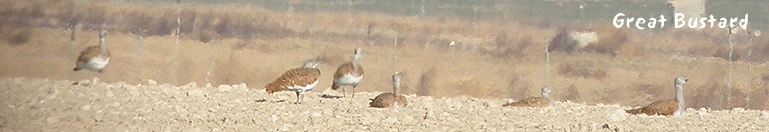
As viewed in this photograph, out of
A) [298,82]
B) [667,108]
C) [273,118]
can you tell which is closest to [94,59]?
[298,82]

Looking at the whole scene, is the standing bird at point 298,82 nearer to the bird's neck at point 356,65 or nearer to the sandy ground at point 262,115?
the sandy ground at point 262,115

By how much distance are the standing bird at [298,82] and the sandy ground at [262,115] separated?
151 mm

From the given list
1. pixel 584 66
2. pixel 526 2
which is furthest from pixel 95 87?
pixel 526 2

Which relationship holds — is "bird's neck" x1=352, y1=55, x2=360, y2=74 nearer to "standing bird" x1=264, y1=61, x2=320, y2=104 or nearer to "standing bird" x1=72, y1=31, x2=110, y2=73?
"standing bird" x1=264, y1=61, x2=320, y2=104

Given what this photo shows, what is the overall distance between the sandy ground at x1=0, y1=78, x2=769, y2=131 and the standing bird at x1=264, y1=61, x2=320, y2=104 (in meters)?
0.15

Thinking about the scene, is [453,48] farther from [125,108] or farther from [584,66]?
[125,108]

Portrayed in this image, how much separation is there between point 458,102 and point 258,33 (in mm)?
12258

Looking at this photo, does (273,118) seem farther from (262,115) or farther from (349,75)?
(349,75)

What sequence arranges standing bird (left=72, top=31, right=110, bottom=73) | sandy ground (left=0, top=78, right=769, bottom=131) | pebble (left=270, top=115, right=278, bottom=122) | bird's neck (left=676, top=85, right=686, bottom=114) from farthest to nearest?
standing bird (left=72, top=31, right=110, bottom=73) → bird's neck (left=676, top=85, right=686, bottom=114) → pebble (left=270, top=115, right=278, bottom=122) → sandy ground (left=0, top=78, right=769, bottom=131)

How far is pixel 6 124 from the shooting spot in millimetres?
12883

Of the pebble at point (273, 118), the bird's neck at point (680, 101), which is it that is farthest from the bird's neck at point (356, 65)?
the pebble at point (273, 118)

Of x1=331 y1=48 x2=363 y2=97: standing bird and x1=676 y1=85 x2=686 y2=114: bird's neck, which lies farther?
x1=331 y1=48 x2=363 y2=97: standing bird

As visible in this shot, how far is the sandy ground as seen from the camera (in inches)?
523

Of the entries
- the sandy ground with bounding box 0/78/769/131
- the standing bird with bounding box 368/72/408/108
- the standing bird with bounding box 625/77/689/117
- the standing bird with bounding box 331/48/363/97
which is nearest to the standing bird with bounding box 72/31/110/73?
the sandy ground with bounding box 0/78/769/131
